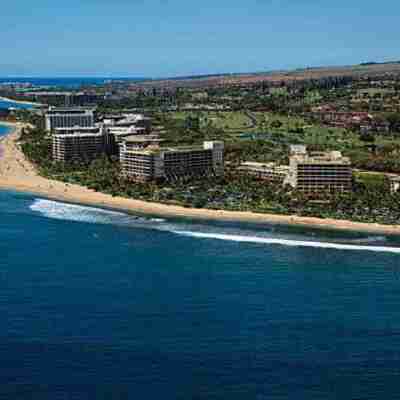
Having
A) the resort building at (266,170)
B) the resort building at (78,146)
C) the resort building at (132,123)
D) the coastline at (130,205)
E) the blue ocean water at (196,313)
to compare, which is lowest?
the blue ocean water at (196,313)

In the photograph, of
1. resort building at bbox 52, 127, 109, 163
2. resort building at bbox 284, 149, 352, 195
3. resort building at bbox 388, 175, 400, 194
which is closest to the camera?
resort building at bbox 284, 149, 352, 195

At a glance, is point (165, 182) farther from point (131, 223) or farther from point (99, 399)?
point (99, 399)

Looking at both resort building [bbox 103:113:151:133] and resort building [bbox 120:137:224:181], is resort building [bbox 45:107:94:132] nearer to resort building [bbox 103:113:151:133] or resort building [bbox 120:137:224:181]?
resort building [bbox 103:113:151:133]

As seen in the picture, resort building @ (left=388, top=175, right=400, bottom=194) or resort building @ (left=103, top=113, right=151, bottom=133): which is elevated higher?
resort building @ (left=103, top=113, right=151, bottom=133)

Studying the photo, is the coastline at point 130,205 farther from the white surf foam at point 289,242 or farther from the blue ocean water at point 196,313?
the white surf foam at point 289,242

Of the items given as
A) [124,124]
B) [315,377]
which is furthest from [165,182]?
[315,377]

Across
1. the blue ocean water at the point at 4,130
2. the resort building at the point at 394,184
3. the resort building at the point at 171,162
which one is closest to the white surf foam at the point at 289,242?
the resort building at the point at 394,184

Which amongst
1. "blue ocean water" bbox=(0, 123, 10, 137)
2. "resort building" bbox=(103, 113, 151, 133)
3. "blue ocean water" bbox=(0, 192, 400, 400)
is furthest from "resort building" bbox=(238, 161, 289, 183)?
"blue ocean water" bbox=(0, 123, 10, 137)
